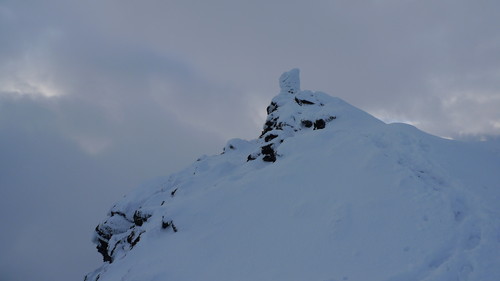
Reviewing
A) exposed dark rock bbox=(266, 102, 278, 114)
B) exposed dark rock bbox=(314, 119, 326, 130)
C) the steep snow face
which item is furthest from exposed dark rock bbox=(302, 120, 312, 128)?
exposed dark rock bbox=(266, 102, 278, 114)

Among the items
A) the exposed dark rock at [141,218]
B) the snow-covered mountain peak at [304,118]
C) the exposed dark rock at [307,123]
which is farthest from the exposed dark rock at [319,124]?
the exposed dark rock at [141,218]

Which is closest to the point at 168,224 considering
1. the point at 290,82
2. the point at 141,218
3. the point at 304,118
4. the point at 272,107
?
the point at 141,218

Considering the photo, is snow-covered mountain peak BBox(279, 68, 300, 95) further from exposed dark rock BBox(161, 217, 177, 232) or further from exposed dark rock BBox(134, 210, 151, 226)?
exposed dark rock BBox(161, 217, 177, 232)

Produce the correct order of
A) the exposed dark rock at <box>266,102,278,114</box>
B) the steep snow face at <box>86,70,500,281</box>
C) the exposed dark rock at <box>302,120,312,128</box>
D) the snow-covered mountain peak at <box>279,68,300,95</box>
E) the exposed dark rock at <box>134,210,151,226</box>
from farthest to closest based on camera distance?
1. the snow-covered mountain peak at <box>279,68,300,95</box>
2. the exposed dark rock at <box>266,102,278,114</box>
3. the exposed dark rock at <box>302,120,312,128</box>
4. the exposed dark rock at <box>134,210,151,226</box>
5. the steep snow face at <box>86,70,500,281</box>

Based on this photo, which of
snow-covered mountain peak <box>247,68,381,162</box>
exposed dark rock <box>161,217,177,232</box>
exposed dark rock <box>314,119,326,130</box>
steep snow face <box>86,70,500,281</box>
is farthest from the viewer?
exposed dark rock <box>314,119,326,130</box>

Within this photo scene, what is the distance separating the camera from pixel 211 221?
19844 mm

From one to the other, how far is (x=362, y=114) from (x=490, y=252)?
73.6 ft

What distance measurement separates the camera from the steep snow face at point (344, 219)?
11.2 metres

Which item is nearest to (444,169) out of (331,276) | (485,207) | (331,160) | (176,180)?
(485,207)

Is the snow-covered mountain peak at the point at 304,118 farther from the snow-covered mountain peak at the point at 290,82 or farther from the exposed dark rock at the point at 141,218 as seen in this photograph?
the exposed dark rock at the point at 141,218

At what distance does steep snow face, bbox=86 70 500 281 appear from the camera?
36.8 ft

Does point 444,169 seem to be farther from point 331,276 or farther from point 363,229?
point 331,276

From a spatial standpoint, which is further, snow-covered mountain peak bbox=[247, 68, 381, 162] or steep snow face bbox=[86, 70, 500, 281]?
snow-covered mountain peak bbox=[247, 68, 381, 162]

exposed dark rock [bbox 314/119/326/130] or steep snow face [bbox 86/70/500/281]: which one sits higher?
exposed dark rock [bbox 314/119/326/130]
